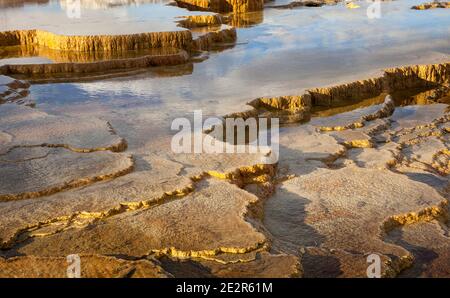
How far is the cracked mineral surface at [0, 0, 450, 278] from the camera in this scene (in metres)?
3.94

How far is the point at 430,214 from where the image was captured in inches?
185

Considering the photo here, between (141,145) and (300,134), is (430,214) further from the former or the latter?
(141,145)

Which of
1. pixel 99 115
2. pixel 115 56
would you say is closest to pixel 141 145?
pixel 99 115

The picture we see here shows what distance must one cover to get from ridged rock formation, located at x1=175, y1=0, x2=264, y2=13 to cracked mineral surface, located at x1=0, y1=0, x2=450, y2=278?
23.9ft

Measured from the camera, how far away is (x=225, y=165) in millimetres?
5312

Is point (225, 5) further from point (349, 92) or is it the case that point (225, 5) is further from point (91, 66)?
point (349, 92)

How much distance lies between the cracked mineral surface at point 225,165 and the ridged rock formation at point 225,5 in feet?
23.9

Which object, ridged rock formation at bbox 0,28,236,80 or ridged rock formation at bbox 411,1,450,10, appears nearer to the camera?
ridged rock formation at bbox 0,28,236,80

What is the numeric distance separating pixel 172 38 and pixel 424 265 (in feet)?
30.8

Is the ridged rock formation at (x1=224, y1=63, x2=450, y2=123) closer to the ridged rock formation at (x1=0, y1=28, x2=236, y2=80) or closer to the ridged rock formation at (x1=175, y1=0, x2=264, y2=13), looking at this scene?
the ridged rock formation at (x1=0, y1=28, x2=236, y2=80)

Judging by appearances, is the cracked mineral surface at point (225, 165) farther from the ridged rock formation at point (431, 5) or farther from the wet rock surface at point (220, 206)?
the ridged rock formation at point (431, 5)

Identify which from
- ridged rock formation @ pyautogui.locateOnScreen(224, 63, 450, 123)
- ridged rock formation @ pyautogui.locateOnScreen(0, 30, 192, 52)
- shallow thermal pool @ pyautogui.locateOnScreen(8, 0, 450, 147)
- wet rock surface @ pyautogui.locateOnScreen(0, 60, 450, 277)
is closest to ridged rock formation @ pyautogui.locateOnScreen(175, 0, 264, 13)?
shallow thermal pool @ pyautogui.locateOnScreen(8, 0, 450, 147)

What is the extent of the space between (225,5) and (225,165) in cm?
1533
